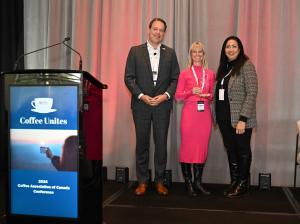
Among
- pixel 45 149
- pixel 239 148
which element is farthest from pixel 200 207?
pixel 45 149

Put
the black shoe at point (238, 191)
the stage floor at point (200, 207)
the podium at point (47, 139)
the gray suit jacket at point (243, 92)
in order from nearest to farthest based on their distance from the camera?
the podium at point (47, 139) < the stage floor at point (200, 207) < the gray suit jacket at point (243, 92) < the black shoe at point (238, 191)

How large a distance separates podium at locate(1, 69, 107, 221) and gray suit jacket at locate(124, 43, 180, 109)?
4.62 ft

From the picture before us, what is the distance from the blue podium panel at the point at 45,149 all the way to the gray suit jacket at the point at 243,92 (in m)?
1.75

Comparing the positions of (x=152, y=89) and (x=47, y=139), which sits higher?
(x=152, y=89)

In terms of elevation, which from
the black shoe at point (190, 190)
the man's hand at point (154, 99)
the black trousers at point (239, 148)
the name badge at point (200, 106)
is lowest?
the black shoe at point (190, 190)

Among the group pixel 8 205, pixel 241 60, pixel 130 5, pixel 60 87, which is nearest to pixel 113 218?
pixel 8 205

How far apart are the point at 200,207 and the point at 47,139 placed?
5.06ft

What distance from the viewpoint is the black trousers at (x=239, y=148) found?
131 inches

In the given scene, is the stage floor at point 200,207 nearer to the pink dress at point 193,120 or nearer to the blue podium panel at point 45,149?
the pink dress at point 193,120

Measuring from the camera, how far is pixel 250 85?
324 cm

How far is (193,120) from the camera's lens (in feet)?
10.9

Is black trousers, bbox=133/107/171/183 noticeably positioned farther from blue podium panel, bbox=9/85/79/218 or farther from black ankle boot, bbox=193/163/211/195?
blue podium panel, bbox=9/85/79/218

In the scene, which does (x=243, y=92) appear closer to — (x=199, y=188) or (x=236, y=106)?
(x=236, y=106)

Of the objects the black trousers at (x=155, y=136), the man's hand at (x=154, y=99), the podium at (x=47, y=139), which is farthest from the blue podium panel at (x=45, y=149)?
the black trousers at (x=155, y=136)
